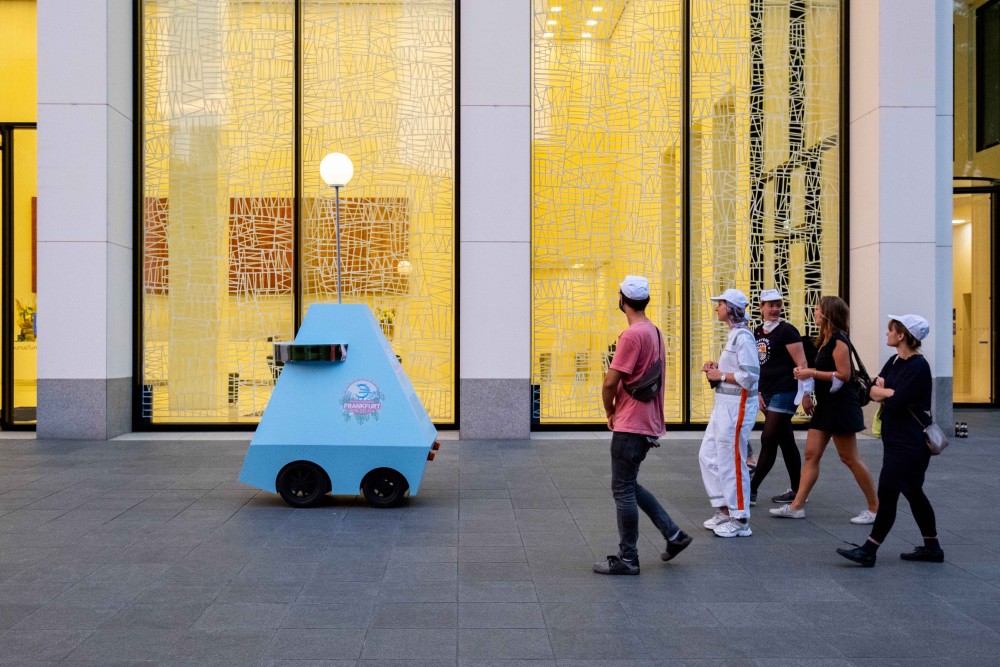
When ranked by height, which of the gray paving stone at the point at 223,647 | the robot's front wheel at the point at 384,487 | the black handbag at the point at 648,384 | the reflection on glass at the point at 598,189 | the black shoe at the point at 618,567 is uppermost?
the reflection on glass at the point at 598,189

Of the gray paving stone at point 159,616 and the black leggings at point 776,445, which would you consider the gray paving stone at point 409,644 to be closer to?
the gray paving stone at point 159,616

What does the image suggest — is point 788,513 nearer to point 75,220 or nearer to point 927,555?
point 927,555

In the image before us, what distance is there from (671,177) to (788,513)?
263 inches

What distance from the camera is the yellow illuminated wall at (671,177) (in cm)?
1318

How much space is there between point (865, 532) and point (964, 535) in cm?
73

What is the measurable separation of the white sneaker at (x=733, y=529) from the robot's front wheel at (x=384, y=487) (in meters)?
2.65

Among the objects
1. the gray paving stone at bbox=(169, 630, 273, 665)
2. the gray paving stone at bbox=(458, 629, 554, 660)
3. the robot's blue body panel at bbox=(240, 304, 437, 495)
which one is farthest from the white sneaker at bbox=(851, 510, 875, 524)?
the gray paving stone at bbox=(169, 630, 273, 665)

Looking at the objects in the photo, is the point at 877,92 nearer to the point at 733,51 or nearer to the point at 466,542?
the point at 733,51

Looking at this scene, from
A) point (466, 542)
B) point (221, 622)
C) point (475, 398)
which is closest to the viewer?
point (221, 622)

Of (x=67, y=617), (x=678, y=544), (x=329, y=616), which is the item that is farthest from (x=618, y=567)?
(x=67, y=617)

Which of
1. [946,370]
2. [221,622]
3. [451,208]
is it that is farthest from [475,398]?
[221,622]

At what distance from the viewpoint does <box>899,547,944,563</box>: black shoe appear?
6309mm

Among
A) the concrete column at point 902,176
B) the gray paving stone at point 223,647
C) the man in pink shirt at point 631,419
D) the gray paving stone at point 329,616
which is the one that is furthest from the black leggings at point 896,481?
the concrete column at point 902,176

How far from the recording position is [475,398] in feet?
40.9
